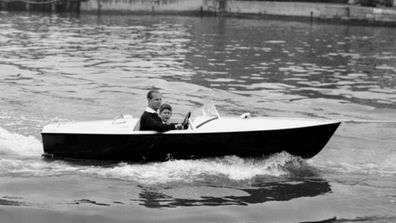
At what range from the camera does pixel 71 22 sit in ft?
135

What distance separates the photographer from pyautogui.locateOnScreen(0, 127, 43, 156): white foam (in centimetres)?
1001

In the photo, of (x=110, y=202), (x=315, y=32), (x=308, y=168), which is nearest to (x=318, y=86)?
(x=308, y=168)

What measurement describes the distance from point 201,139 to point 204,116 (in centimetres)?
67

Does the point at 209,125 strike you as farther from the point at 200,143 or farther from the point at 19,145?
the point at 19,145

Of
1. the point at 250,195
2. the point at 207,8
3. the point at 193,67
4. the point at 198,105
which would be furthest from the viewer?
the point at 207,8

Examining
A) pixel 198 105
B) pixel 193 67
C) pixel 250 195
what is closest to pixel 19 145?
pixel 250 195

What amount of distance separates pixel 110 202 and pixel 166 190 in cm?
79

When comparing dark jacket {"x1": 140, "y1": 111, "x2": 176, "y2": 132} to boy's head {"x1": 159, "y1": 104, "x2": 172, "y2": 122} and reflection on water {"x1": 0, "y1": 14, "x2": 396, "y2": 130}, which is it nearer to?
boy's head {"x1": 159, "y1": 104, "x2": 172, "y2": 122}

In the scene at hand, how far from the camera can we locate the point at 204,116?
9.57 m

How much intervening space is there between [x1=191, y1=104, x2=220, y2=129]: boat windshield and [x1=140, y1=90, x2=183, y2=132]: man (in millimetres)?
311

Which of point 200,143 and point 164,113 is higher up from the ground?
point 164,113

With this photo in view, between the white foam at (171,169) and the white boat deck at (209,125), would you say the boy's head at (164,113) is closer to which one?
the white boat deck at (209,125)

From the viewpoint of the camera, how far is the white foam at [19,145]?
10.0m

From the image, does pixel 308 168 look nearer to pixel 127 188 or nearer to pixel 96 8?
pixel 127 188
